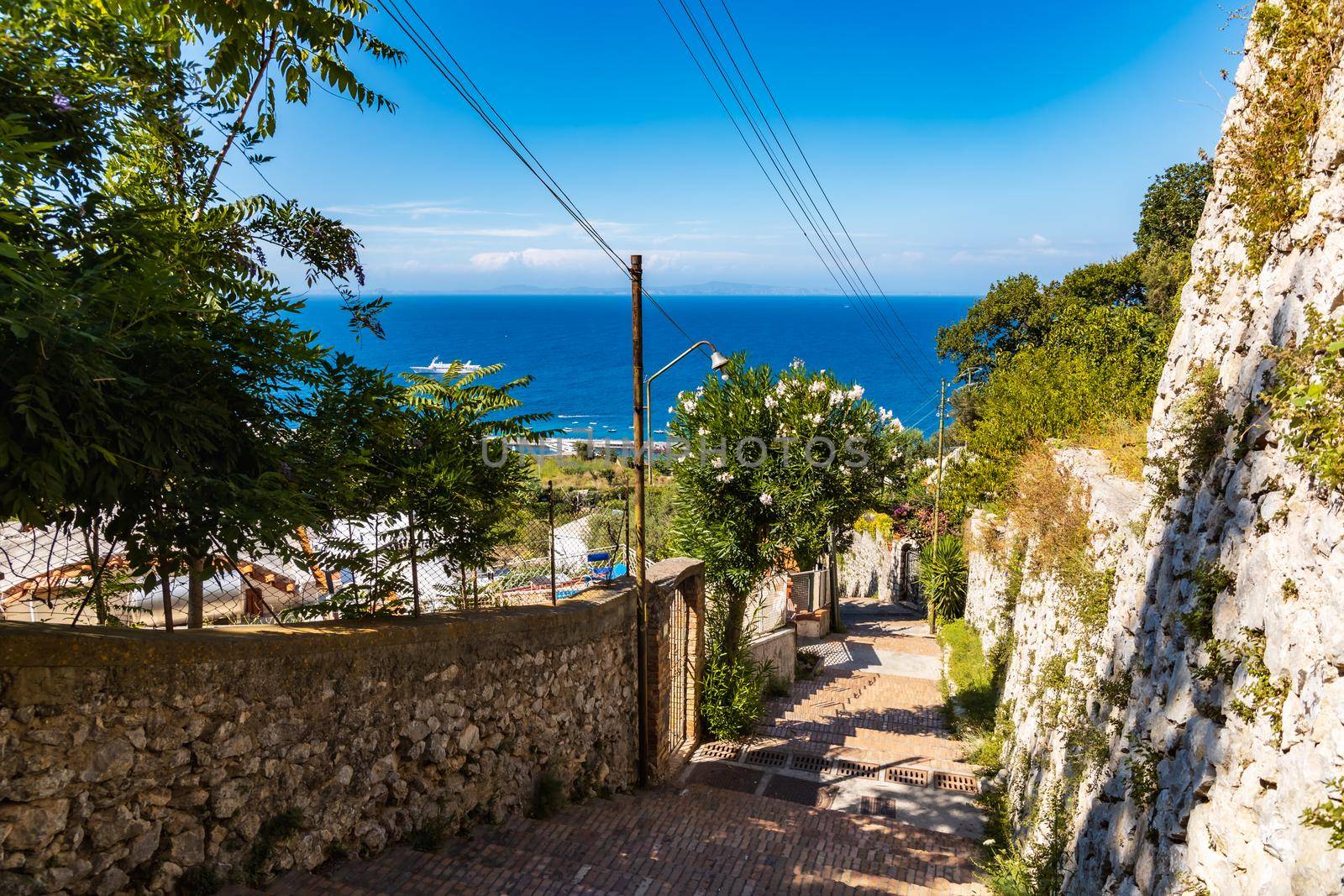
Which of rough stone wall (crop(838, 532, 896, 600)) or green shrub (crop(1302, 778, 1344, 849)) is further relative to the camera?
rough stone wall (crop(838, 532, 896, 600))

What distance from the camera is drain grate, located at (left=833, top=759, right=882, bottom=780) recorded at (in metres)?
9.33

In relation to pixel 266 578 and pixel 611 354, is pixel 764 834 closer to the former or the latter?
pixel 266 578

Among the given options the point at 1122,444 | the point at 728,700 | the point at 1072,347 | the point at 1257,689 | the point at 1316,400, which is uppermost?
the point at 1072,347

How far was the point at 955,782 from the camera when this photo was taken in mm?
9078

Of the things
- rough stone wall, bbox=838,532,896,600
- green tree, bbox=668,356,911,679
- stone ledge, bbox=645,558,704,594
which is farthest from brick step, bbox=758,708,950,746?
rough stone wall, bbox=838,532,896,600

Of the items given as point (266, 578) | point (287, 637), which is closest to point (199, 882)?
point (287, 637)

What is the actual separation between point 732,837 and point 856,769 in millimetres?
3091

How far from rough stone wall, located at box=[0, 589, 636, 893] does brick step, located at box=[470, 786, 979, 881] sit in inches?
20.6

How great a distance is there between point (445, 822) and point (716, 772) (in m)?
4.58

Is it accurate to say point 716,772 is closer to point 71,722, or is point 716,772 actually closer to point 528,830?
point 528,830

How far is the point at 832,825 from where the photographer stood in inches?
298

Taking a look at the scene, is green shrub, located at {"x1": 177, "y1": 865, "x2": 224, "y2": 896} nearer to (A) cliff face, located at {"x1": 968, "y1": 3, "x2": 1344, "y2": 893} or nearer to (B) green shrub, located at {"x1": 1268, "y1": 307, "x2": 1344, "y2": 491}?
(A) cliff face, located at {"x1": 968, "y1": 3, "x2": 1344, "y2": 893}

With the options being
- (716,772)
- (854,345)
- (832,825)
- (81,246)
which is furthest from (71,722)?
(854,345)

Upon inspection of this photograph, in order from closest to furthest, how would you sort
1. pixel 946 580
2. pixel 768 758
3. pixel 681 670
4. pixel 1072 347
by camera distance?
1. pixel 768 758
2. pixel 681 670
3. pixel 1072 347
4. pixel 946 580
